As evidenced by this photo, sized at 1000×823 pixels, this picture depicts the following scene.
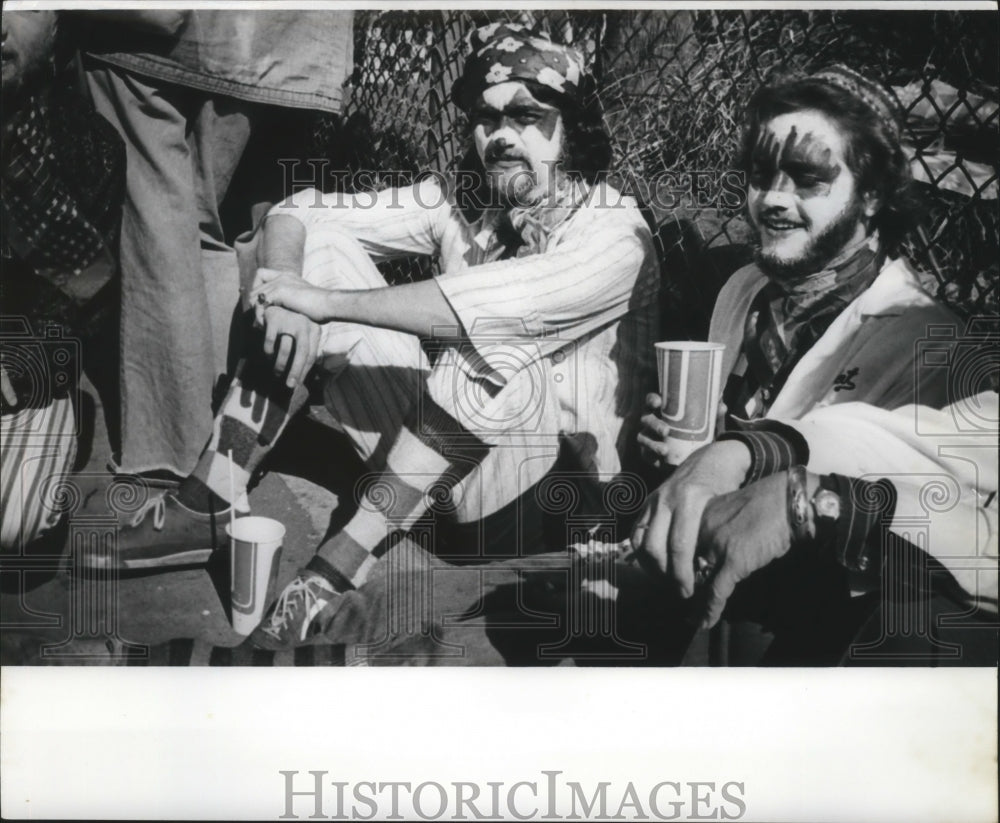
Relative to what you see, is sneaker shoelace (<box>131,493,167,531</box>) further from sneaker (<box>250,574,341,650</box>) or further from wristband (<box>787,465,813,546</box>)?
wristband (<box>787,465,813,546</box>)

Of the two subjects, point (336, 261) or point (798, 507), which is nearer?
point (798, 507)

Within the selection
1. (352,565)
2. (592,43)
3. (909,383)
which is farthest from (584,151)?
(352,565)

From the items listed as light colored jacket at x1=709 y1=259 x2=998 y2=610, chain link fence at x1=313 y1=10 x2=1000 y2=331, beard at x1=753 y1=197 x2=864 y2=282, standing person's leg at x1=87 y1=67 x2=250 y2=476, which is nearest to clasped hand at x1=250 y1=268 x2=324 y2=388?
standing person's leg at x1=87 y1=67 x2=250 y2=476

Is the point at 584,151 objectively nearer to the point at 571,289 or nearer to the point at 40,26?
the point at 571,289

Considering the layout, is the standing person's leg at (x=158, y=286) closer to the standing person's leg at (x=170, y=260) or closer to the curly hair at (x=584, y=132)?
the standing person's leg at (x=170, y=260)

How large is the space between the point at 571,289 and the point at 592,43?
770 mm

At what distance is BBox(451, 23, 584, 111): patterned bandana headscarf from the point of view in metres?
3.86

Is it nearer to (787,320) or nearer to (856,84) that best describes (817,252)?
(787,320)

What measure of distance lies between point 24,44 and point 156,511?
4.98 ft

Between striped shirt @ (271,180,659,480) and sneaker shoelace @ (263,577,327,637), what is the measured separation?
0.76 m

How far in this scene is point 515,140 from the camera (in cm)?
390

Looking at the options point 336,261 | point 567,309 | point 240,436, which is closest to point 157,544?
point 240,436

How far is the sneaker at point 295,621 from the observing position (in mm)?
3893

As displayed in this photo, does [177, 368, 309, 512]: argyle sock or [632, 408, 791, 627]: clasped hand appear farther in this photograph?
[177, 368, 309, 512]: argyle sock
